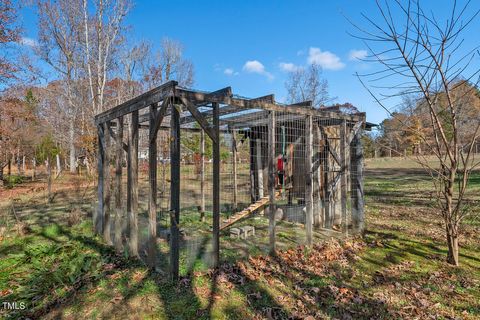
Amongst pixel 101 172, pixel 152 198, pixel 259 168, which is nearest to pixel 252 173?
pixel 259 168

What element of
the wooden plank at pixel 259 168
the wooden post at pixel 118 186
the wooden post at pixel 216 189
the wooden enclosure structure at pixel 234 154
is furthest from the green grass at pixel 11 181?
the wooden post at pixel 216 189

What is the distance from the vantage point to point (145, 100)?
466 cm

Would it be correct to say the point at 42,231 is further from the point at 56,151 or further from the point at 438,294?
the point at 56,151

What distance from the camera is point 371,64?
14.0 feet

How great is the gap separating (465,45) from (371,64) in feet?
4.02

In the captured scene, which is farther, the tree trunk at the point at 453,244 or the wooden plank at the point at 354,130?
the wooden plank at the point at 354,130

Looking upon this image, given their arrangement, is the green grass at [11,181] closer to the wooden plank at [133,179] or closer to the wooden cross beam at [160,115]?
the wooden plank at [133,179]

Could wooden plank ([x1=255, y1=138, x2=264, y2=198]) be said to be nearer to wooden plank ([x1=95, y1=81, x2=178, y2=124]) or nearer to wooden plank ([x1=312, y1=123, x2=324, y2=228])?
wooden plank ([x1=312, y1=123, x2=324, y2=228])

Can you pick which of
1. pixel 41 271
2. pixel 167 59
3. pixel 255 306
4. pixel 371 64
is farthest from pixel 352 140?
pixel 167 59

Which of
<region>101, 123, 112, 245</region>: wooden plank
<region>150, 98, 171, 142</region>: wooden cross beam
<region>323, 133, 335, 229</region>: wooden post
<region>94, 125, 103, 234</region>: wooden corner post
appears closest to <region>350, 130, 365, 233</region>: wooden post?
<region>323, 133, 335, 229</region>: wooden post

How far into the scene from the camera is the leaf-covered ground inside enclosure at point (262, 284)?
3422mm

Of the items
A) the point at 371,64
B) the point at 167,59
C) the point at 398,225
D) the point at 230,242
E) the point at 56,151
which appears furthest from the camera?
the point at 167,59

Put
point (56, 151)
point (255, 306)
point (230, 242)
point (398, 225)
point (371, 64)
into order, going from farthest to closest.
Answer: point (56, 151)
point (398, 225)
point (230, 242)
point (371, 64)
point (255, 306)

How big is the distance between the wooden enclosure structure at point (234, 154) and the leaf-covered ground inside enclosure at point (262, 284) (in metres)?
0.47
